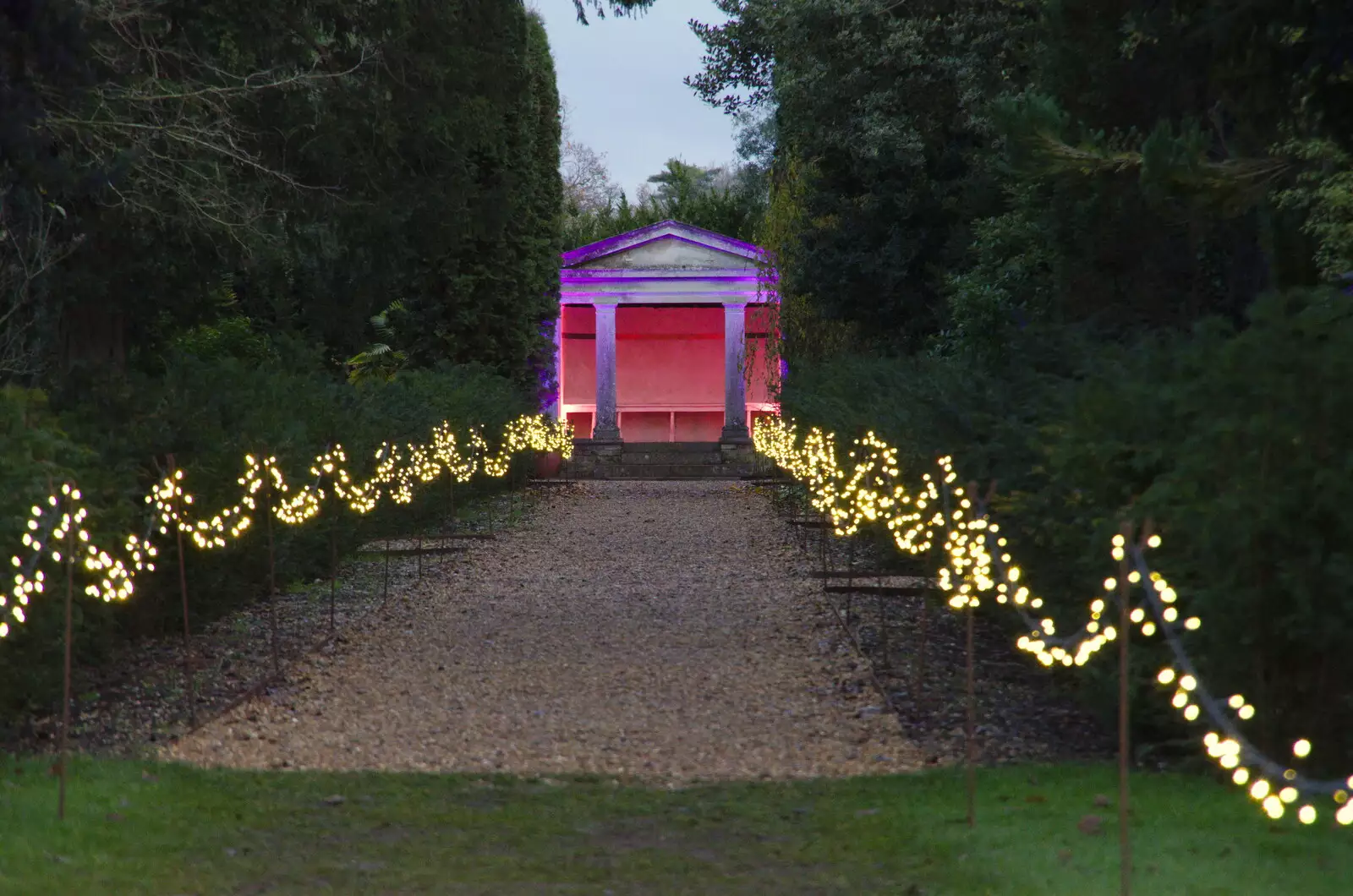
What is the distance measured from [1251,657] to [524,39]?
19843 mm

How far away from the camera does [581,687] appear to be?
8.95 metres

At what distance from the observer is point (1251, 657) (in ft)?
18.3

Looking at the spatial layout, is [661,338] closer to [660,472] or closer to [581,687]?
[660,472]

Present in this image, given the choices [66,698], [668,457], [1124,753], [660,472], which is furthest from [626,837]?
[668,457]

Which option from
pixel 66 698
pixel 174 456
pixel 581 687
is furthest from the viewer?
pixel 174 456

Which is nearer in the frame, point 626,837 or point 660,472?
point 626,837

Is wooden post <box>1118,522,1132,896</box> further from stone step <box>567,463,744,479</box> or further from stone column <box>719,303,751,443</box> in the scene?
stone column <box>719,303,751,443</box>

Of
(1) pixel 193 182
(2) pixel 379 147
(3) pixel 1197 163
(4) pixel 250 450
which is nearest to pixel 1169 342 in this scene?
(3) pixel 1197 163

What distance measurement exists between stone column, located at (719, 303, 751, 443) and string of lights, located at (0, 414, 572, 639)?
14.6 m

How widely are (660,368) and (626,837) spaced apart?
3265 cm

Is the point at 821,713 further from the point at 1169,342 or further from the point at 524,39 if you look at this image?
the point at 524,39

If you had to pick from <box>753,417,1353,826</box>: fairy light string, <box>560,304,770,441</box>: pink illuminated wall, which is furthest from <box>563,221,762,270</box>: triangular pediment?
<box>753,417,1353,826</box>: fairy light string

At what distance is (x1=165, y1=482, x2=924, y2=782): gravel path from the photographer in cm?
722


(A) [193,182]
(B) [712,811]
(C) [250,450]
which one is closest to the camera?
(B) [712,811]
